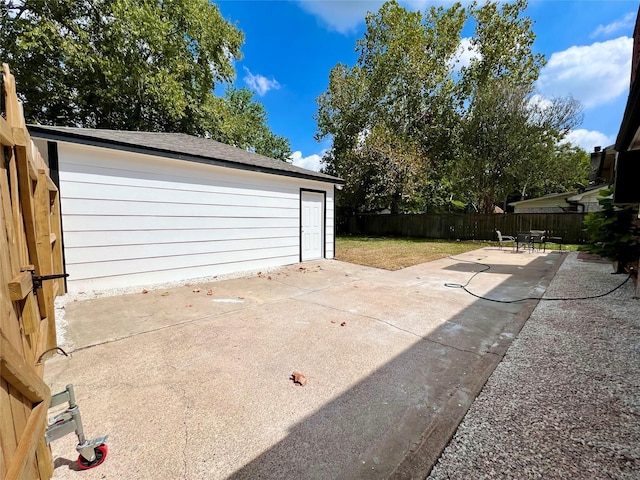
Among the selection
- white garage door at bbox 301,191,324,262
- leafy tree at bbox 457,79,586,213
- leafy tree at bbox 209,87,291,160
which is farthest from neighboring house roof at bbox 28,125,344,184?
leafy tree at bbox 457,79,586,213

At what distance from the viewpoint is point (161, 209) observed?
5.68 metres

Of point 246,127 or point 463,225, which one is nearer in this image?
point 463,225

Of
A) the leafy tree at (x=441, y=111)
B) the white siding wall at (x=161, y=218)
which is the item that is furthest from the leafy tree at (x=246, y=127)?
the white siding wall at (x=161, y=218)

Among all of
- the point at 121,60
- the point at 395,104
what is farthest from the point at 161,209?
the point at 395,104

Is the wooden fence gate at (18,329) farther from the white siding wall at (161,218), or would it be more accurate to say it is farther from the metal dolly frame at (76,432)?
the white siding wall at (161,218)

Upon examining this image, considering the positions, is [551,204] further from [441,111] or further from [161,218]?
[161,218]

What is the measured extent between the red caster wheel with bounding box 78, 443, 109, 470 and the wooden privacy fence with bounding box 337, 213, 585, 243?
696 inches

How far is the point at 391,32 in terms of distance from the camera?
18.8 m

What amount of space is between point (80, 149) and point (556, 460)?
677cm

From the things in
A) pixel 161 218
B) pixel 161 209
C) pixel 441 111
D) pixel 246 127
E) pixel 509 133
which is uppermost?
pixel 441 111

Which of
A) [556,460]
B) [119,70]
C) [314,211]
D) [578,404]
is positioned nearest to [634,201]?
[578,404]

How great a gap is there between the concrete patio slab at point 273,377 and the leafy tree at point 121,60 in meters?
11.6

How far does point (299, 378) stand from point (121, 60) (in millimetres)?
15743

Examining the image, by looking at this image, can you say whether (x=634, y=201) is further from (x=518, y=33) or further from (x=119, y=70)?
(x=518, y=33)
